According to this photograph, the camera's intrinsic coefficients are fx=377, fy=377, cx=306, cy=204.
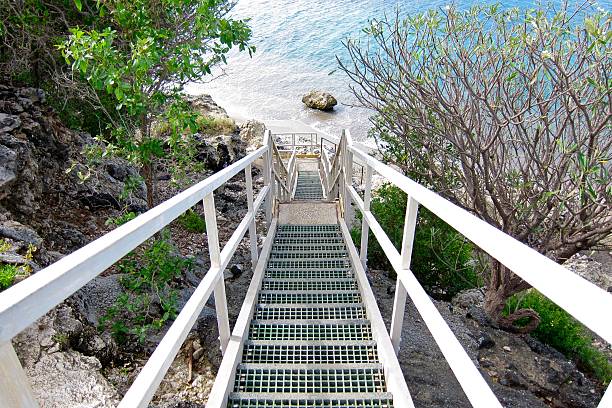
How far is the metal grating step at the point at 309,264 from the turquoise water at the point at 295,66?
18625mm

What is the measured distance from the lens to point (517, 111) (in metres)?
3.79

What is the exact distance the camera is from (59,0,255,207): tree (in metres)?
2.62

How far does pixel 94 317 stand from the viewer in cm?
310

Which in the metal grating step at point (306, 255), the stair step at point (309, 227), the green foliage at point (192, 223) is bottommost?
the green foliage at point (192, 223)

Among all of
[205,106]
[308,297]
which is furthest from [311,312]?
[205,106]

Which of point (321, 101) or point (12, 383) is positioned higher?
point (12, 383)

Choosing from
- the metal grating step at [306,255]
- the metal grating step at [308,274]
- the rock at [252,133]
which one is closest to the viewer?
the metal grating step at [308,274]

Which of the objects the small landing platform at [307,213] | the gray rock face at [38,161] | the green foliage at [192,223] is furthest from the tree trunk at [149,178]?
the green foliage at [192,223]

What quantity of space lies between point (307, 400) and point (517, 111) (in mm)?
3410

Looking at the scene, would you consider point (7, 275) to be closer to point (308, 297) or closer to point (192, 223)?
point (308, 297)

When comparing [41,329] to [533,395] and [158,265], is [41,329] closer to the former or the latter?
[158,265]

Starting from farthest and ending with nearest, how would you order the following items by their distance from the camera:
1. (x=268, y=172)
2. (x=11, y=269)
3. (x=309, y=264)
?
(x=268, y=172) < (x=309, y=264) < (x=11, y=269)

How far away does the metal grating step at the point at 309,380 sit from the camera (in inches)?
83.4

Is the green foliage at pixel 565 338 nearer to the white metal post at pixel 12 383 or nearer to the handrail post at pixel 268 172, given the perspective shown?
the handrail post at pixel 268 172
